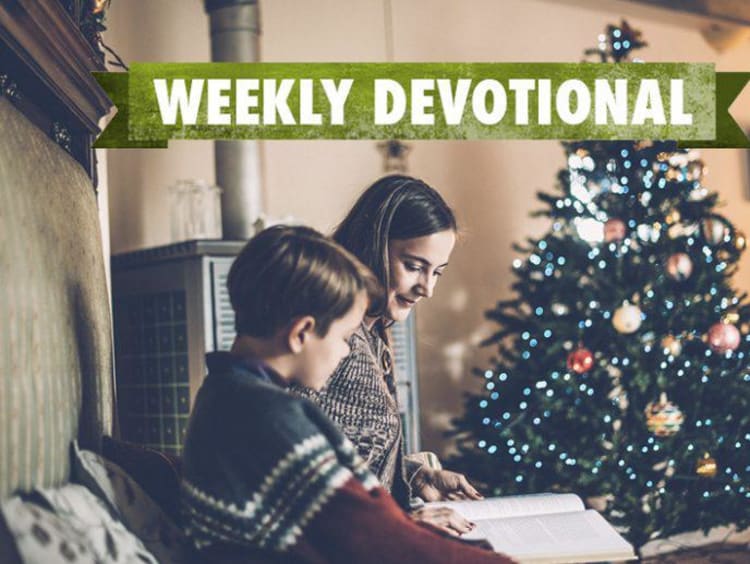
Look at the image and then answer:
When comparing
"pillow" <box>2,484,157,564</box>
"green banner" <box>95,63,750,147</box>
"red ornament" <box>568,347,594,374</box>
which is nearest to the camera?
"pillow" <box>2,484,157,564</box>

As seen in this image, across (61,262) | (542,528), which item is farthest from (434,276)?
(61,262)

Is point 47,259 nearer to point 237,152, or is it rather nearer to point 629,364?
point 237,152

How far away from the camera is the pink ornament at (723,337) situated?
4.32m

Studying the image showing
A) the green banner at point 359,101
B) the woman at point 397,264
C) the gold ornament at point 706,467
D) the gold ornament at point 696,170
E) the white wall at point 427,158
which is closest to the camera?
the woman at point 397,264

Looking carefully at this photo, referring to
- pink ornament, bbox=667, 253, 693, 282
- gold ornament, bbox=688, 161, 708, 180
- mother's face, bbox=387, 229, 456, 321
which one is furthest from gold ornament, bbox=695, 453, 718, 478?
mother's face, bbox=387, 229, 456, 321

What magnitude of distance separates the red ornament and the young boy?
2.94 metres

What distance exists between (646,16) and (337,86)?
4.27 meters

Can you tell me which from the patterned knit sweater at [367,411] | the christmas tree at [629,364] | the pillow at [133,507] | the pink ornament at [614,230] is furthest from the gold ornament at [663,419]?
the pillow at [133,507]

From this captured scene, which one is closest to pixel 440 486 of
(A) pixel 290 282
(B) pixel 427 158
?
(A) pixel 290 282

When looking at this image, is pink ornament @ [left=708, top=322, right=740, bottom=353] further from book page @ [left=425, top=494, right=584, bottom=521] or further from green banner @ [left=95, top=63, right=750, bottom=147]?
book page @ [left=425, top=494, right=584, bottom=521]

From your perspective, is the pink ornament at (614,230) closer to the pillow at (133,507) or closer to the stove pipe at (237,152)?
the stove pipe at (237,152)

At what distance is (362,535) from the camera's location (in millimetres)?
1237

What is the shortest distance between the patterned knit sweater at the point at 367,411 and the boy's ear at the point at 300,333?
15.3 inches

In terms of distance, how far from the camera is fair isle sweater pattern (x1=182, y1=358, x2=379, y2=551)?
125 centimetres
